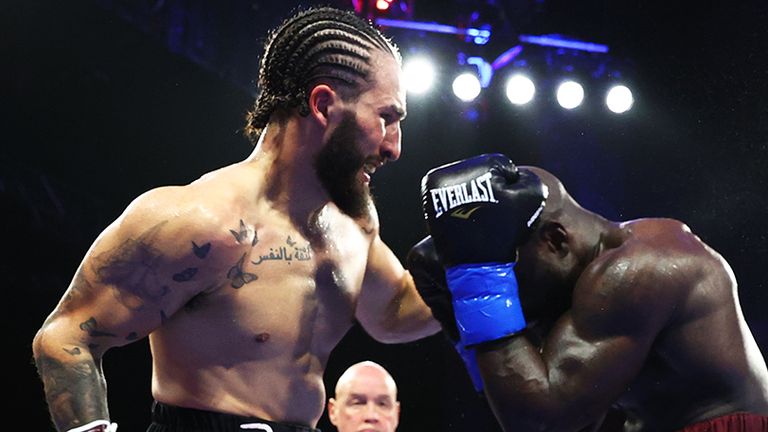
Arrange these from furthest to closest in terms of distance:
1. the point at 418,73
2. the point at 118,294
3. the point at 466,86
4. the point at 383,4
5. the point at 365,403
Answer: the point at 466,86
the point at 418,73
the point at 383,4
the point at 365,403
the point at 118,294

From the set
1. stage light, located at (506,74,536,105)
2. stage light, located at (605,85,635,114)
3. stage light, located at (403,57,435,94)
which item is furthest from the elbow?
stage light, located at (605,85,635,114)

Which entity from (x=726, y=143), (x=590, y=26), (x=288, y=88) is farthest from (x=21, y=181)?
(x=726, y=143)

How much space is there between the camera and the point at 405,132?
19.3 ft

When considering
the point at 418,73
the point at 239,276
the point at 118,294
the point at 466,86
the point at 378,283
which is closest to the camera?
the point at 118,294

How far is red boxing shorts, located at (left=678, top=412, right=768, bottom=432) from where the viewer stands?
5.87 ft

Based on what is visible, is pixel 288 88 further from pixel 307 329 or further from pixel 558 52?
pixel 558 52

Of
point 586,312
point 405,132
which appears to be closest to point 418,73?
point 405,132

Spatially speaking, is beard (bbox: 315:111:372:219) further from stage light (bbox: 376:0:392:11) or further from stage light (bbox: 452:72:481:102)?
stage light (bbox: 452:72:481:102)

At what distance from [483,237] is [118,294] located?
2.70ft

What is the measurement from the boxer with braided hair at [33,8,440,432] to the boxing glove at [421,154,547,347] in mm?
320

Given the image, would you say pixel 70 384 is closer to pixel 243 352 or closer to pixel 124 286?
pixel 124 286

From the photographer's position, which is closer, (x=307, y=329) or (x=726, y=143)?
(x=307, y=329)

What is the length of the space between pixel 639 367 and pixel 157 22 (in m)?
3.88

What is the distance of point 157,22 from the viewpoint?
16.3 ft
